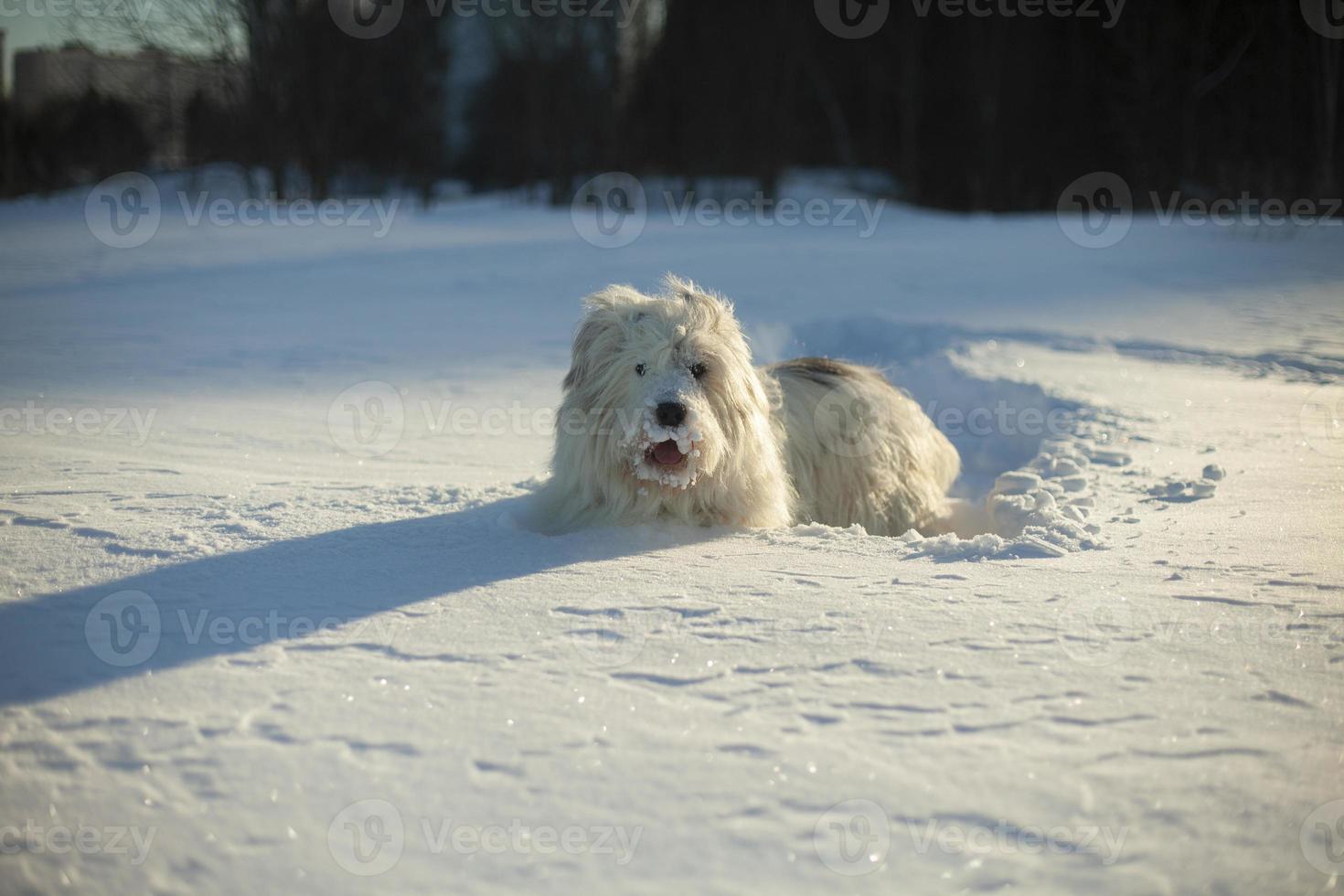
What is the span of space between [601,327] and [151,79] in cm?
2363

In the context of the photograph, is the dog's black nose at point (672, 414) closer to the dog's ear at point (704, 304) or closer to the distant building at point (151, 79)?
the dog's ear at point (704, 304)

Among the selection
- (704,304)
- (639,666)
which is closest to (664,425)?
(704,304)

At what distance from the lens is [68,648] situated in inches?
87.0

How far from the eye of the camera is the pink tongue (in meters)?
3.22

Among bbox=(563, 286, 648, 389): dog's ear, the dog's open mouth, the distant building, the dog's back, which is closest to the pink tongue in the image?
the dog's open mouth

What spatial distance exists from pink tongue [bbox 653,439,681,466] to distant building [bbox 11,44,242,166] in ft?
64.7

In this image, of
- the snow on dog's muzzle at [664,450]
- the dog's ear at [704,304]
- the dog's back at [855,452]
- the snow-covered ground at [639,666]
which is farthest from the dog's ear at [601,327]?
the dog's back at [855,452]

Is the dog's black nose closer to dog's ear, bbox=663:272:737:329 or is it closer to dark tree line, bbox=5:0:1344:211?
dog's ear, bbox=663:272:737:329

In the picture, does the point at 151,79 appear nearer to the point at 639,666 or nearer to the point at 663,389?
the point at 663,389

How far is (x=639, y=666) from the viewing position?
219 centimetres

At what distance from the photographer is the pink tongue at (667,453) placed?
10.6ft

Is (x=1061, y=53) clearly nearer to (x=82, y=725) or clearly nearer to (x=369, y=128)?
(x=369, y=128)

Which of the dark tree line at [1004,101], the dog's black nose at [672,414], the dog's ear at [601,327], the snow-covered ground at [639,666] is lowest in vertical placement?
the snow-covered ground at [639,666]

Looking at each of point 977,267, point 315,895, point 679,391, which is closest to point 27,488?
point 679,391
